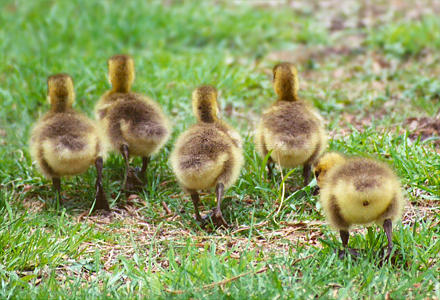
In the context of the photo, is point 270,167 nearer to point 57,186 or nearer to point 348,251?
point 348,251

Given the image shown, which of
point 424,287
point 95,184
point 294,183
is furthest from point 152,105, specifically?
point 424,287

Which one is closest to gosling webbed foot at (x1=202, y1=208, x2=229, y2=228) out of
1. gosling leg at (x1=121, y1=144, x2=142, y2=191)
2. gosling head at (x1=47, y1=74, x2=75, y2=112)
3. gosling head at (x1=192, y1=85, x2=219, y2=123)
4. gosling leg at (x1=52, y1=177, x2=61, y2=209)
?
gosling head at (x1=192, y1=85, x2=219, y2=123)

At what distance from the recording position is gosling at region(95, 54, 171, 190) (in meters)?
5.25

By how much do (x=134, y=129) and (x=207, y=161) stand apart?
3.32ft

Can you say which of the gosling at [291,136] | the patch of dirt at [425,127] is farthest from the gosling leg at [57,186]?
the patch of dirt at [425,127]

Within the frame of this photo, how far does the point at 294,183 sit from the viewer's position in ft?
17.7

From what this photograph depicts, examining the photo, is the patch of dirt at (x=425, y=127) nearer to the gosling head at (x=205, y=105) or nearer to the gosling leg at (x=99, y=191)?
the gosling head at (x=205, y=105)

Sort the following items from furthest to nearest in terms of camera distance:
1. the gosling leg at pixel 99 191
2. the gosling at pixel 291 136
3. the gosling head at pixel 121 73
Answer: the gosling head at pixel 121 73
the gosling leg at pixel 99 191
the gosling at pixel 291 136

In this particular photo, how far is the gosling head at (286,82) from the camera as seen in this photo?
5.43 m

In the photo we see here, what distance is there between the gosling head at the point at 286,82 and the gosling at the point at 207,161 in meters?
0.77

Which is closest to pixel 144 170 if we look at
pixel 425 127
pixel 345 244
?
pixel 345 244

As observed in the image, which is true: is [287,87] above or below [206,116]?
above

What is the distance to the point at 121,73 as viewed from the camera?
5.89 meters

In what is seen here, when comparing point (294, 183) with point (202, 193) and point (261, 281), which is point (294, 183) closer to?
point (202, 193)
